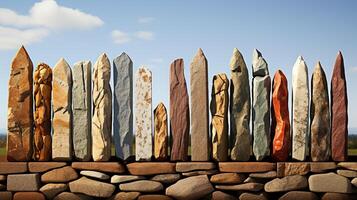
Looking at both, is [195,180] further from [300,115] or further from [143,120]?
[300,115]

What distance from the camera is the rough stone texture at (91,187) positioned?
20.1ft

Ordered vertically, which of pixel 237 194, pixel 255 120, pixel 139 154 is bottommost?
pixel 237 194

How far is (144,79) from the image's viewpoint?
6211 mm

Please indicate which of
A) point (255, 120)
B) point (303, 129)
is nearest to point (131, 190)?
point (255, 120)

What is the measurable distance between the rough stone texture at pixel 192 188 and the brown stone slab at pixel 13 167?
1969 mm

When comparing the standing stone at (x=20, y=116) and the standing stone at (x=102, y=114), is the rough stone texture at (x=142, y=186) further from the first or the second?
the standing stone at (x=20, y=116)

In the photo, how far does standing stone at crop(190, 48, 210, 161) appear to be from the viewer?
609 centimetres

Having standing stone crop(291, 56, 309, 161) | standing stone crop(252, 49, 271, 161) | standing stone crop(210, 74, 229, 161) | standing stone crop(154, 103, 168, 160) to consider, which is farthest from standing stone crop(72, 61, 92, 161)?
standing stone crop(291, 56, 309, 161)

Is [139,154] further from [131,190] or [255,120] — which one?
[255,120]

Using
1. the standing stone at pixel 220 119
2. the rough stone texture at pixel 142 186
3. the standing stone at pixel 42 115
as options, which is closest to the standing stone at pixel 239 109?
the standing stone at pixel 220 119

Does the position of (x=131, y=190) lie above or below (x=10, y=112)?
Answer: below

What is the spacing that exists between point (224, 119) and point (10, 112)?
285cm

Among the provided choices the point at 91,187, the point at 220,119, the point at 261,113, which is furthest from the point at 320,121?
the point at 91,187

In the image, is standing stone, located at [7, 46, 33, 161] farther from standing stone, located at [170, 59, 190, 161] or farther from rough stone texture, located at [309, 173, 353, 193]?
rough stone texture, located at [309, 173, 353, 193]
